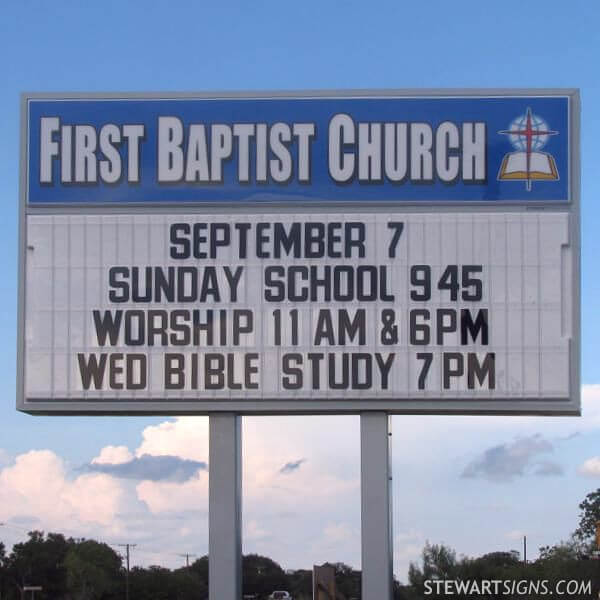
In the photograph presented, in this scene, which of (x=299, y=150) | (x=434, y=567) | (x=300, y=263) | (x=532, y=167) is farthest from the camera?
(x=434, y=567)

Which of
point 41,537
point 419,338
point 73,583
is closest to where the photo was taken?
point 419,338

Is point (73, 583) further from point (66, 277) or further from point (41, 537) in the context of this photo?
point (66, 277)

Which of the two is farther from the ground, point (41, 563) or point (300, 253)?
point (300, 253)

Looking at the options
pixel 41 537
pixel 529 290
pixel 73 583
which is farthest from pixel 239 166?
pixel 41 537

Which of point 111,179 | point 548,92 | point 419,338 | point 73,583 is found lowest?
point 73,583

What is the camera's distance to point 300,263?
15.5 meters

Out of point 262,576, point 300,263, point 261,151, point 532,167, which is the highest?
point 261,151

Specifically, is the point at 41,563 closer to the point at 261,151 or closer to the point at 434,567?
the point at 434,567

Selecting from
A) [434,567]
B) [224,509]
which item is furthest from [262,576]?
[224,509]

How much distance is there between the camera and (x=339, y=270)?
15469 millimetres

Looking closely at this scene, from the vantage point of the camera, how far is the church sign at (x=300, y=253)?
50.4 ft

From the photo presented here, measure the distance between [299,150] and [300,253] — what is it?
1.34m

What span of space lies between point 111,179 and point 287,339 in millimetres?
2992

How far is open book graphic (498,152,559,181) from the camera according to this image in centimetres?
1571
